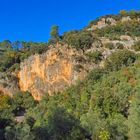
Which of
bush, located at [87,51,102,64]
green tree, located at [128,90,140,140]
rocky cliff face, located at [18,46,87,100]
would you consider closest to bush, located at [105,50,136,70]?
bush, located at [87,51,102,64]

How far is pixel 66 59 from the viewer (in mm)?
87250

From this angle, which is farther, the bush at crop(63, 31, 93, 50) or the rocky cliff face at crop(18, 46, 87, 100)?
the bush at crop(63, 31, 93, 50)

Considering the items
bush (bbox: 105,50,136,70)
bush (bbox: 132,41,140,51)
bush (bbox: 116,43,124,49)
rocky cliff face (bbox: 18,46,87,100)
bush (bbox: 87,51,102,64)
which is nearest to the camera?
bush (bbox: 105,50,136,70)

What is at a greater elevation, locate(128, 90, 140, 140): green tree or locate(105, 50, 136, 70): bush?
locate(105, 50, 136, 70): bush

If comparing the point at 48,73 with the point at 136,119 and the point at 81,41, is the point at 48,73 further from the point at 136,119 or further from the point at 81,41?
the point at 136,119

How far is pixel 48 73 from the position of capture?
295 feet

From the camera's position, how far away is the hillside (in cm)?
5878

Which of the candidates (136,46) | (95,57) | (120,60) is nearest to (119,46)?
(136,46)

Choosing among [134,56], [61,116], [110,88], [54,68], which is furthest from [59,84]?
[61,116]

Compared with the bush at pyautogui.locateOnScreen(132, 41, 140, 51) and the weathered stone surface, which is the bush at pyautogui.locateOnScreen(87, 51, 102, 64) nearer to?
the bush at pyautogui.locateOnScreen(132, 41, 140, 51)

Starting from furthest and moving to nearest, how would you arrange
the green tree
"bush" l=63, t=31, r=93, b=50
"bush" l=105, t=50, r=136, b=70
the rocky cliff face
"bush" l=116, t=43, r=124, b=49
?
"bush" l=63, t=31, r=93, b=50 → "bush" l=116, t=43, r=124, b=49 → the rocky cliff face → "bush" l=105, t=50, r=136, b=70 → the green tree

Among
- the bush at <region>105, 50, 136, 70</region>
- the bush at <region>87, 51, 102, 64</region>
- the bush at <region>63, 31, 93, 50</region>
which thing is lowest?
the bush at <region>105, 50, 136, 70</region>

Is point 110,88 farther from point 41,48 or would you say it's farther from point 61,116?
point 41,48

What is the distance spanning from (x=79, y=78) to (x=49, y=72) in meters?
8.80
